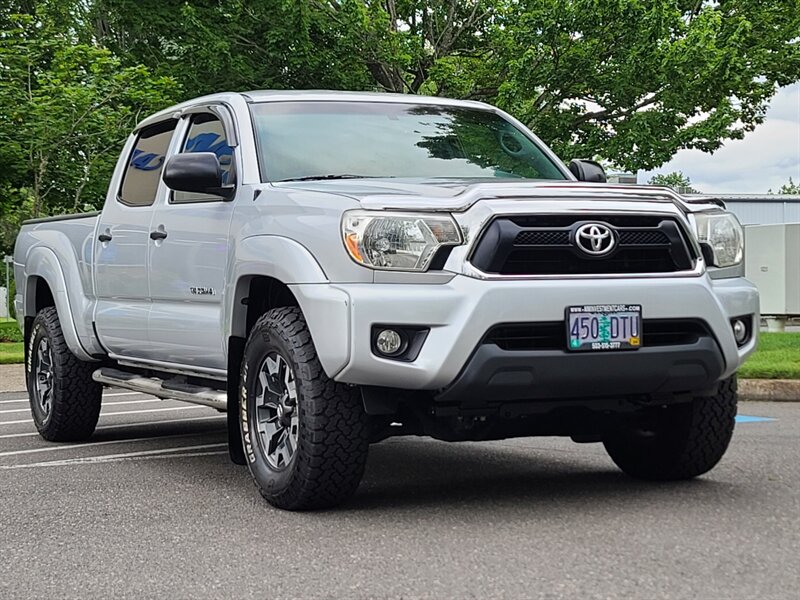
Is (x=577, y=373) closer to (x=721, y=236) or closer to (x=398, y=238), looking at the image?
(x=398, y=238)

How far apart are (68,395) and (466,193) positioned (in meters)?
4.16

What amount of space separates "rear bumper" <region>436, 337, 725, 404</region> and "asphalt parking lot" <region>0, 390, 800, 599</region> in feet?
1.73

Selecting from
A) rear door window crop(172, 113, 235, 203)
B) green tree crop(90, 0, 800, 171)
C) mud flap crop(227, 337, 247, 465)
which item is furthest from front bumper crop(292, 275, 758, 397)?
green tree crop(90, 0, 800, 171)

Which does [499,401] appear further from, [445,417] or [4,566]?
[4,566]

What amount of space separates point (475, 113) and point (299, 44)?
1601 centimetres

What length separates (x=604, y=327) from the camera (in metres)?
5.34

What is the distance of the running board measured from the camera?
21.7ft

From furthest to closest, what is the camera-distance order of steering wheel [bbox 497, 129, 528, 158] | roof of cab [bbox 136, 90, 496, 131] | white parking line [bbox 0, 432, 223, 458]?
white parking line [bbox 0, 432, 223, 458], steering wheel [bbox 497, 129, 528, 158], roof of cab [bbox 136, 90, 496, 131]

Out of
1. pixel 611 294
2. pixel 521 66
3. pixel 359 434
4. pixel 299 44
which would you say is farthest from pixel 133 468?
pixel 299 44

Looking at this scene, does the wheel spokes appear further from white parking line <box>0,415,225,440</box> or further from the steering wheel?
white parking line <box>0,415,225,440</box>

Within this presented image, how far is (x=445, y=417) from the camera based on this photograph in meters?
5.54

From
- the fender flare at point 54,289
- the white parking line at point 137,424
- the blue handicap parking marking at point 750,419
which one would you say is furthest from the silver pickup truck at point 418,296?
the blue handicap parking marking at point 750,419

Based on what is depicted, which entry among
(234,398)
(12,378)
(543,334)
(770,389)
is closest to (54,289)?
(234,398)

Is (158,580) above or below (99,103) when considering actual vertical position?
below
